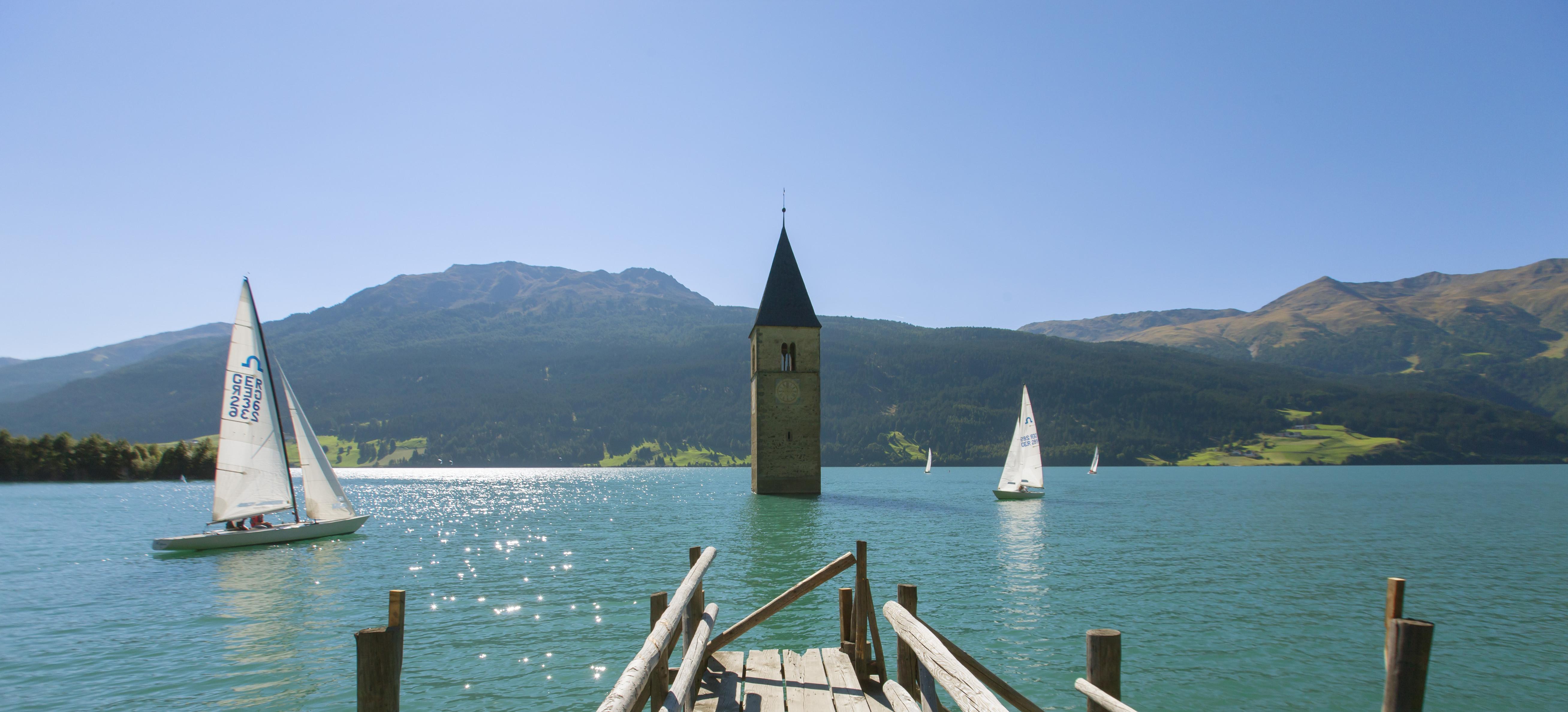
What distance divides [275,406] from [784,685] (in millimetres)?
31229

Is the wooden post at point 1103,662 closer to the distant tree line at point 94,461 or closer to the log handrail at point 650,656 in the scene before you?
the log handrail at point 650,656

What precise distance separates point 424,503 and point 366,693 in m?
68.7

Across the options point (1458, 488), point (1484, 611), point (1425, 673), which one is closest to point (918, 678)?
point (1425, 673)

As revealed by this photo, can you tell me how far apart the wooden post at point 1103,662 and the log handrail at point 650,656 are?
11.6 ft

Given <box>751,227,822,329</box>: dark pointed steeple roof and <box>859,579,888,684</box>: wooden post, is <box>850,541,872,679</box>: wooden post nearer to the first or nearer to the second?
<box>859,579,888,684</box>: wooden post

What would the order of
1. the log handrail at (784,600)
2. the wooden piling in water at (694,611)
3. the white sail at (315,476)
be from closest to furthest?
the wooden piling in water at (694,611), the log handrail at (784,600), the white sail at (315,476)

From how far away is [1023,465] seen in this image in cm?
6291

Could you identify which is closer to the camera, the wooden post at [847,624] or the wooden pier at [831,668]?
the wooden pier at [831,668]

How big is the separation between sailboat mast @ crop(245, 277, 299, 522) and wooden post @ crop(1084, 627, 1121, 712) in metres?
32.6

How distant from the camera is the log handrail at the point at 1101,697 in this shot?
5.65m

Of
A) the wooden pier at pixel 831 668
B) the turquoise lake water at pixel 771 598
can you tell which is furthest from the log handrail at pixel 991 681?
the turquoise lake water at pixel 771 598

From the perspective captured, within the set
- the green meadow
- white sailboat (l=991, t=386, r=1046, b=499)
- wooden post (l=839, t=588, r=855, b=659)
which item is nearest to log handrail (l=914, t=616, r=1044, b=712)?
wooden post (l=839, t=588, r=855, b=659)

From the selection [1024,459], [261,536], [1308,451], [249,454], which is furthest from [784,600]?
[1308,451]

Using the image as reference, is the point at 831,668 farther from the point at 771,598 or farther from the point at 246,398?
the point at 246,398
